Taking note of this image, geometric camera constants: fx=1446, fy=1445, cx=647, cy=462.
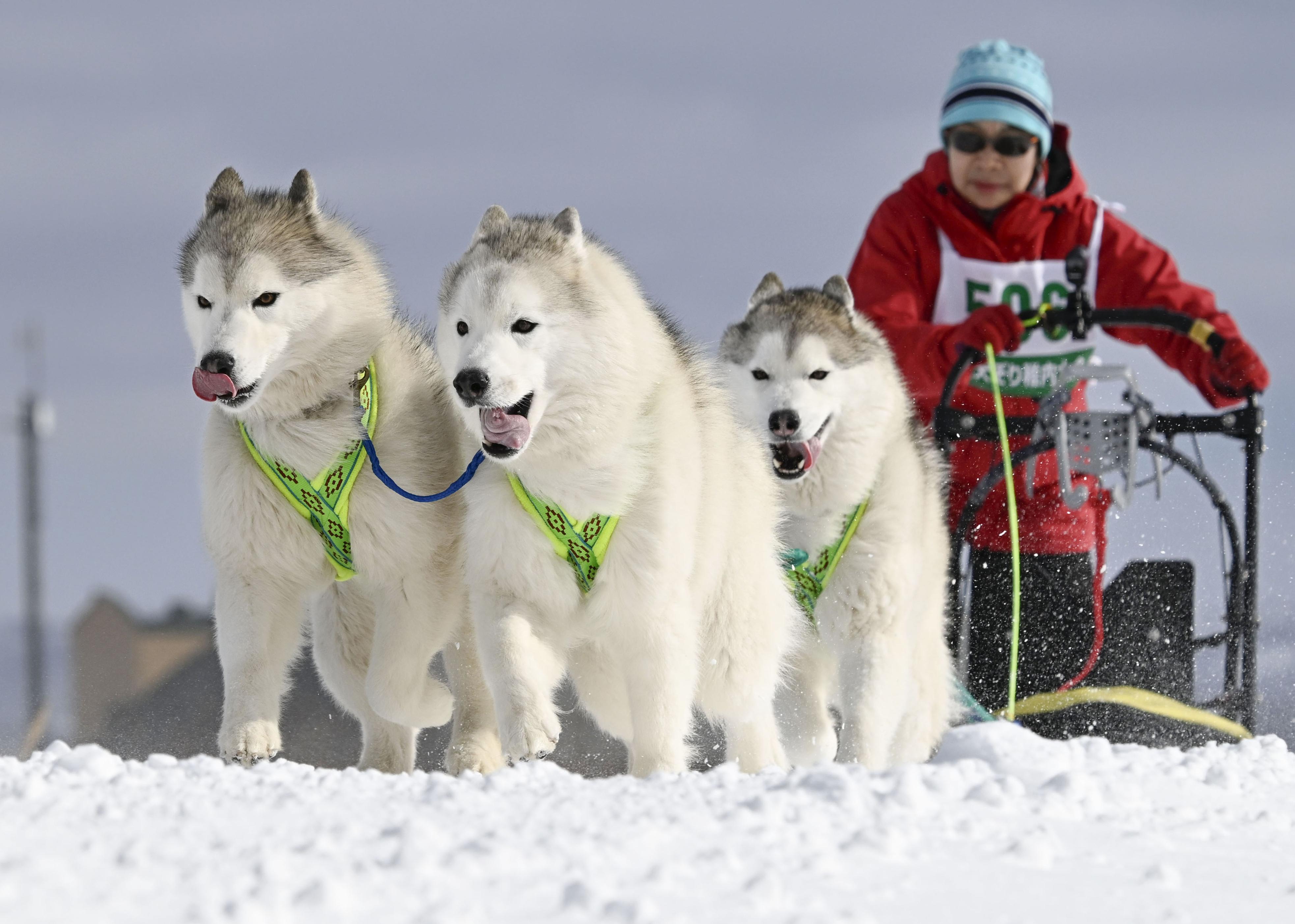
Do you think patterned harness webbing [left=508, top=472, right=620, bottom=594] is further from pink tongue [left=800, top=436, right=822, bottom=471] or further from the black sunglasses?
the black sunglasses

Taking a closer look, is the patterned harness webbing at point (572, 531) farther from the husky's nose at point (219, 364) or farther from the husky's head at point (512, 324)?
the husky's nose at point (219, 364)

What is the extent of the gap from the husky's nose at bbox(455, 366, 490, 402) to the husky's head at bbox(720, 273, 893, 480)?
4.79 ft

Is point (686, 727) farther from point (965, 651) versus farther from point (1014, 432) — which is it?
point (1014, 432)

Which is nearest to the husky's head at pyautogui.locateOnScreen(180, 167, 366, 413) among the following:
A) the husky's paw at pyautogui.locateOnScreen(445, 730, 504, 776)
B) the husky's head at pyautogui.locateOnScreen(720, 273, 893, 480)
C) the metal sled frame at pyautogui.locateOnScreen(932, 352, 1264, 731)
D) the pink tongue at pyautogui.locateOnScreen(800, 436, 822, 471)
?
the husky's paw at pyautogui.locateOnScreen(445, 730, 504, 776)

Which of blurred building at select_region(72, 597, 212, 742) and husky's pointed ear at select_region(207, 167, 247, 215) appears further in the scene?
blurred building at select_region(72, 597, 212, 742)

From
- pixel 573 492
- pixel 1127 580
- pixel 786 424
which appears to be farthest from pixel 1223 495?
pixel 573 492

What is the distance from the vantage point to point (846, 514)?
5027mm

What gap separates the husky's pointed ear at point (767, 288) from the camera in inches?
208

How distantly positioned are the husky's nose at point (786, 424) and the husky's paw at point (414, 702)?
4.45 ft

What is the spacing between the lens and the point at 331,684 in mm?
4668

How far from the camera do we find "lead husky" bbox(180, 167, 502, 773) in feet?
13.2

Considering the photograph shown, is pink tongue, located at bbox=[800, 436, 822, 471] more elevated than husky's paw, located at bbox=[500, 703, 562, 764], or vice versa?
pink tongue, located at bbox=[800, 436, 822, 471]

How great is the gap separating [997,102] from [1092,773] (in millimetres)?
3681

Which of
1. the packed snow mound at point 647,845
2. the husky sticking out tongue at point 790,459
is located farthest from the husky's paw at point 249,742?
the husky sticking out tongue at point 790,459
